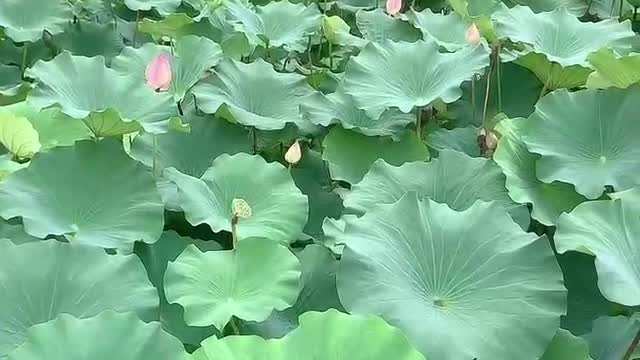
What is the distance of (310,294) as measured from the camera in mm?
1097

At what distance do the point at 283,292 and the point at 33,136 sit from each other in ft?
1.74

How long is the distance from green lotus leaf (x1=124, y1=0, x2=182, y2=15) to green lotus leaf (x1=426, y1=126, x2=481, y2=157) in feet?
2.37

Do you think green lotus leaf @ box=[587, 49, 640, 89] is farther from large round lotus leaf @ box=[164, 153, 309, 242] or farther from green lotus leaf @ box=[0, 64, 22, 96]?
green lotus leaf @ box=[0, 64, 22, 96]

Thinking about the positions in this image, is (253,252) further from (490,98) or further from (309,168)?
(490,98)

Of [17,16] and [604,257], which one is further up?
[604,257]

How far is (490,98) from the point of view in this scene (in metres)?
1.59

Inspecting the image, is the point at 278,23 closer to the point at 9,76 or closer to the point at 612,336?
the point at 9,76

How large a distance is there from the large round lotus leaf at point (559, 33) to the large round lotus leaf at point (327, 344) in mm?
810

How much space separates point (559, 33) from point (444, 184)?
0.50m

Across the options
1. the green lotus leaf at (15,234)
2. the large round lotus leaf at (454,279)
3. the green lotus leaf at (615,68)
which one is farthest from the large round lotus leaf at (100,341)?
the green lotus leaf at (615,68)

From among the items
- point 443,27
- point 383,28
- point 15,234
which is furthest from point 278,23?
point 15,234

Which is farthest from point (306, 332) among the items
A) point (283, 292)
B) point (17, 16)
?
point (17, 16)

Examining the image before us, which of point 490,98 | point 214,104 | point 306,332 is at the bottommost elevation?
point 490,98

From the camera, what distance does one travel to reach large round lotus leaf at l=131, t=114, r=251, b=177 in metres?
1.36
